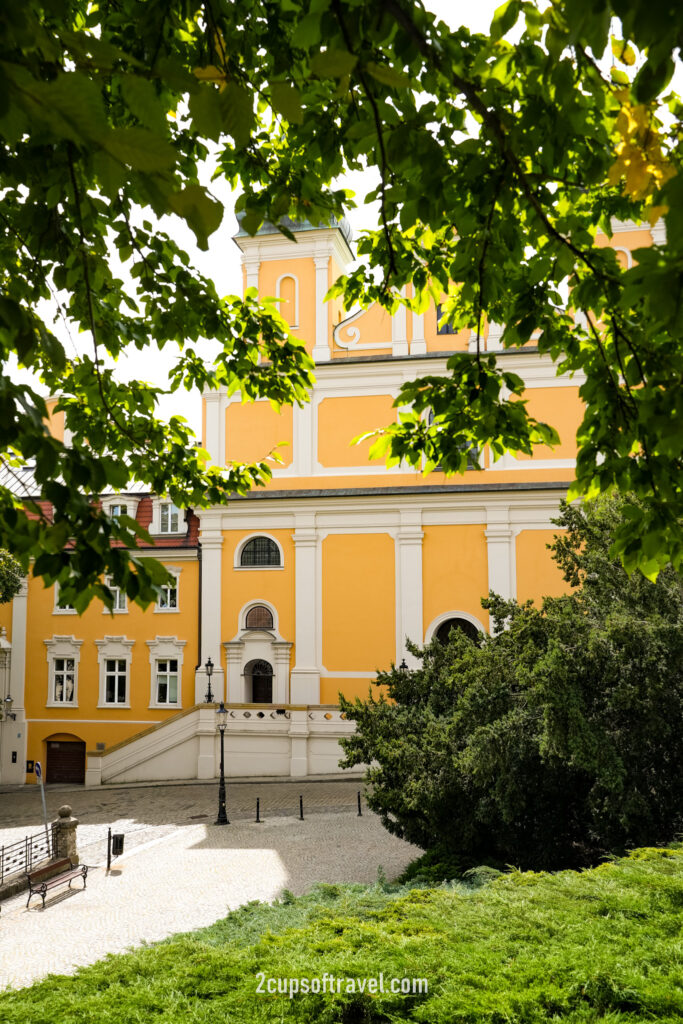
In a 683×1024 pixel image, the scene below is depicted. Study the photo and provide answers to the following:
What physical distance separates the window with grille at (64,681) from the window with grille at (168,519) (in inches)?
206

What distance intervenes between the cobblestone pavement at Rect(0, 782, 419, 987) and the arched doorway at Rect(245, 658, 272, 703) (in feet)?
9.57

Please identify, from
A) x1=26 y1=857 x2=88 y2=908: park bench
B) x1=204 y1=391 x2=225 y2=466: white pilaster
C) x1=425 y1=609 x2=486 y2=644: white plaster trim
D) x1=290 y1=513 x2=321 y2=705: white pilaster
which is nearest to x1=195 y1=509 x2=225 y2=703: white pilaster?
x1=204 y1=391 x2=225 y2=466: white pilaster

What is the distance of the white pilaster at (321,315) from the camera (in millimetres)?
24969

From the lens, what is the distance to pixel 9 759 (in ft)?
82.6

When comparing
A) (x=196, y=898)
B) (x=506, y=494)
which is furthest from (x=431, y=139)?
(x=506, y=494)

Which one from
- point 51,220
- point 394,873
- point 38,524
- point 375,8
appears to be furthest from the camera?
Result: point 394,873

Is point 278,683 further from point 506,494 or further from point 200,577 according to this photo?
point 506,494

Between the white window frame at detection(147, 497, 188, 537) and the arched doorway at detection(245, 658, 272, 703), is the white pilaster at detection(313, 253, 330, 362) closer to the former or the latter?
the white window frame at detection(147, 497, 188, 537)

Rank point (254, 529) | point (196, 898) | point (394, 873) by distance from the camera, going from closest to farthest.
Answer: point (196, 898) → point (394, 873) → point (254, 529)

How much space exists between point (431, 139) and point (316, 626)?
21.6 metres

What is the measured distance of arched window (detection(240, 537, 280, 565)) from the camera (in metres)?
24.7

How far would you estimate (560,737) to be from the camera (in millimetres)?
9352

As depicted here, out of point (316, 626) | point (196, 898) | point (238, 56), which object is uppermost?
point (238, 56)

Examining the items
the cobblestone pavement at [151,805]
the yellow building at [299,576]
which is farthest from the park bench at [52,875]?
the yellow building at [299,576]
